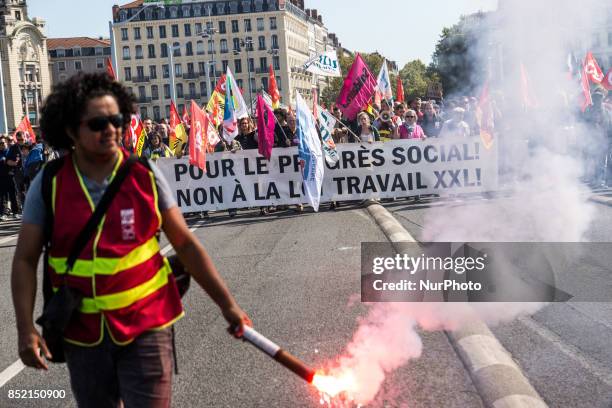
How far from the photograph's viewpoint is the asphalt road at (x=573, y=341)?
506 centimetres

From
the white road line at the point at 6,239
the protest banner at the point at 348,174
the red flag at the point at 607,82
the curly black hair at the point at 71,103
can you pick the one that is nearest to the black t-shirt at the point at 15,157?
the protest banner at the point at 348,174

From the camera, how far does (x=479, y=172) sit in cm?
1805

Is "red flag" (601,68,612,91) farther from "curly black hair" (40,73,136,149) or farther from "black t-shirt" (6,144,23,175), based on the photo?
"curly black hair" (40,73,136,149)

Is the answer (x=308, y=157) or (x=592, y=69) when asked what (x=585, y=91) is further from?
(x=308, y=157)

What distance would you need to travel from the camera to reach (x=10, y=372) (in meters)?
6.30

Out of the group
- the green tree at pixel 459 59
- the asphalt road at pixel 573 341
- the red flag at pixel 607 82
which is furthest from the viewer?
the red flag at pixel 607 82

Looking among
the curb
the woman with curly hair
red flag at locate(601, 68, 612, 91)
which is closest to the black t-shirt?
red flag at locate(601, 68, 612, 91)

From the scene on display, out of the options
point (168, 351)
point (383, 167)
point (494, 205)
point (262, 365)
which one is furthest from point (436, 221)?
point (168, 351)

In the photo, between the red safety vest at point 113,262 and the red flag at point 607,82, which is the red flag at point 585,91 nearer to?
the red flag at point 607,82

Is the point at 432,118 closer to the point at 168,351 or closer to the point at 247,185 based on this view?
the point at 247,185

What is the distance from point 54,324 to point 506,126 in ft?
55.0

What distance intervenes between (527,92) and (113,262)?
1561cm

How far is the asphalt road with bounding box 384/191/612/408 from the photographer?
199 inches

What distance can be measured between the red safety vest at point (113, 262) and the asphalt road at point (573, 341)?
7.99ft
